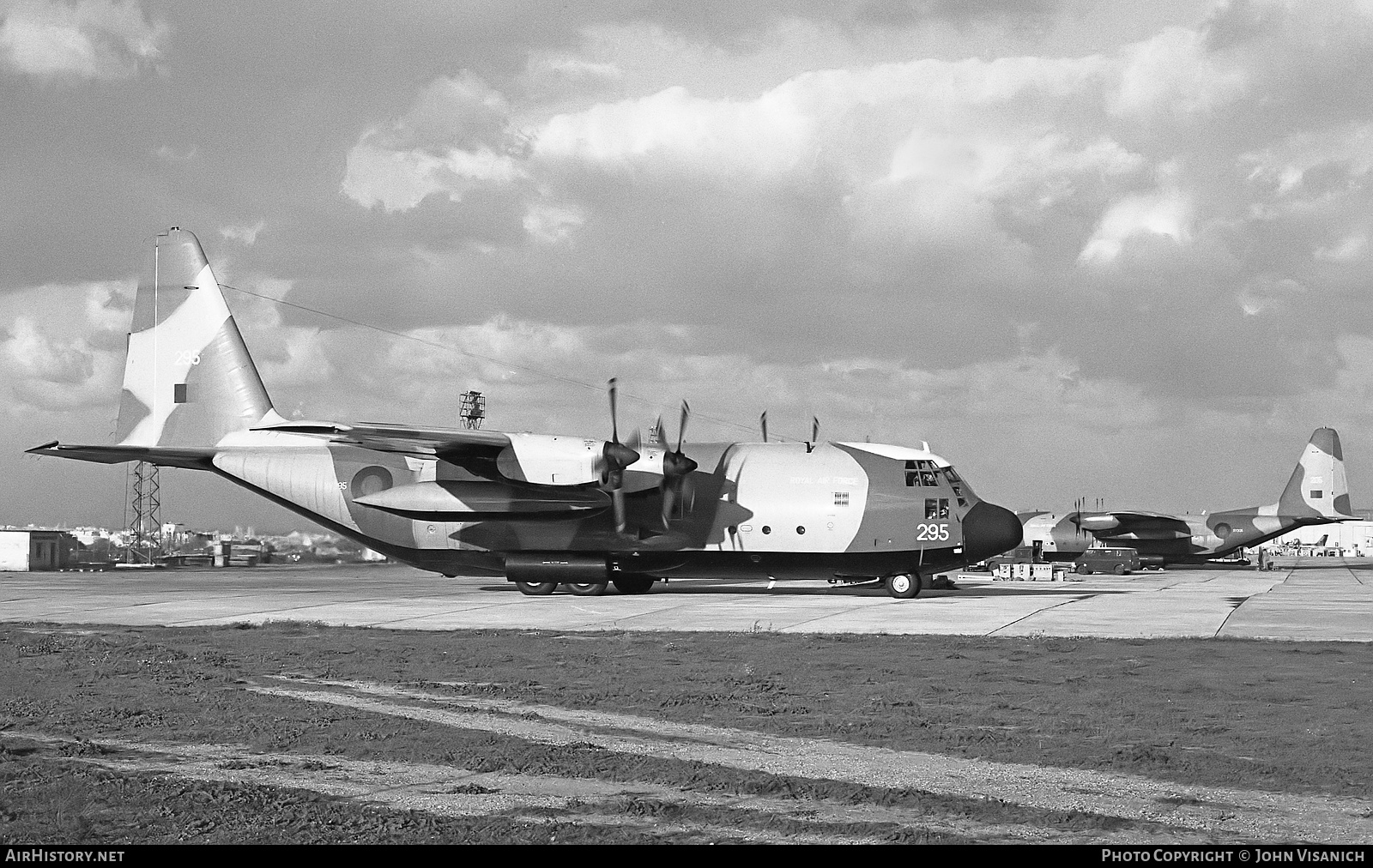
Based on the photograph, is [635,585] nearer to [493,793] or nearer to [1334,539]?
[493,793]

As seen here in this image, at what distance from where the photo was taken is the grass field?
790 cm

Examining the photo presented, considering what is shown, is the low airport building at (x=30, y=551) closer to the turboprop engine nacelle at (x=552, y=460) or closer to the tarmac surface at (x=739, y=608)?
the tarmac surface at (x=739, y=608)

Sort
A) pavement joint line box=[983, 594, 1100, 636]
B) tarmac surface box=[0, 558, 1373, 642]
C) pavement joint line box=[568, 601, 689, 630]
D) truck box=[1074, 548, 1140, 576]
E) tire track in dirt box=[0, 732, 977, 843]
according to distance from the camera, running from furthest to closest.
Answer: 1. truck box=[1074, 548, 1140, 576]
2. pavement joint line box=[568, 601, 689, 630]
3. tarmac surface box=[0, 558, 1373, 642]
4. pavement joint line box=[983, 594, 1100, 636]
5. tire track in dirt box=[0, 732, 977, 843]

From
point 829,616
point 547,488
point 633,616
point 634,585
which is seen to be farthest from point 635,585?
point 829,616

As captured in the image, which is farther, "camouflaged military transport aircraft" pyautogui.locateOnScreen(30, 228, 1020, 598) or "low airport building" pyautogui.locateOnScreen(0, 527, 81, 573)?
"low airport building" pyautogui.locateOnScreen(0, 527, 81, 573)

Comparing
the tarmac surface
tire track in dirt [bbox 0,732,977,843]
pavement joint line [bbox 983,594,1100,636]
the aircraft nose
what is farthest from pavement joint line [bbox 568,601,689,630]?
tire track in dirt [bbox 0,732,977,843]

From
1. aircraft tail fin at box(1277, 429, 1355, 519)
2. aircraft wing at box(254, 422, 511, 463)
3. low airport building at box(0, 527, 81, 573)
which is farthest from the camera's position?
aircraft tail fin at box(1277, 429, 1355, 519)

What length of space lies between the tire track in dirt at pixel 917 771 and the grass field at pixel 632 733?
0.39 feet

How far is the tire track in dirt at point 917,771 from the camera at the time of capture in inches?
316

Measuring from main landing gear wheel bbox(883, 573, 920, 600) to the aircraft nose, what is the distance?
1.64 meters

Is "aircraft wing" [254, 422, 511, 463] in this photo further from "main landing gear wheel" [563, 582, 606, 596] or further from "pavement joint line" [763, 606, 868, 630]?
"pavement joint line" [763, 606, 868, 630]

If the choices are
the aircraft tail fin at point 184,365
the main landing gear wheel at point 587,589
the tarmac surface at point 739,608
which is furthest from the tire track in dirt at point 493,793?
the aircraft tail fin at point 184,365

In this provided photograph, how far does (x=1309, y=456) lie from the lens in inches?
2891
